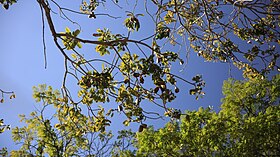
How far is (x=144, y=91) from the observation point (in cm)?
350

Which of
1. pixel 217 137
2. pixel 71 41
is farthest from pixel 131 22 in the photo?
pixel 217 137

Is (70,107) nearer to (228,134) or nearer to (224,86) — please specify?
(228,134)

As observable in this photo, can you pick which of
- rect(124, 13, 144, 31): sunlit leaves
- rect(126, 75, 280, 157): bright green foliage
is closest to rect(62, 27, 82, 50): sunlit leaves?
rect(124, 13, 144, 31): sunlit leaves

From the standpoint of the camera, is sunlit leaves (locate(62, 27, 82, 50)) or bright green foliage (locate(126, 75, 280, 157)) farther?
bright green foliage (locate(126, 75, 280, 157))

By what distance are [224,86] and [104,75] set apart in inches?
474

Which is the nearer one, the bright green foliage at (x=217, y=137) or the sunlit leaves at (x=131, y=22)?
the sunlit leaves at (x=131, y=22)

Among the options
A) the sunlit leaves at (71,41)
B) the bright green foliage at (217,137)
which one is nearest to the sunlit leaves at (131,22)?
the sunlit leaves at (71,41)

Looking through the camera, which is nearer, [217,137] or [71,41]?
[71,41]

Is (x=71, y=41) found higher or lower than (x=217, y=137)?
lower

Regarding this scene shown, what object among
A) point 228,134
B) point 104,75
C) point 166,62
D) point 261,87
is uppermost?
point 261,87

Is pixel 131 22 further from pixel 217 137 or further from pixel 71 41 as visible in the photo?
pixel 217 137

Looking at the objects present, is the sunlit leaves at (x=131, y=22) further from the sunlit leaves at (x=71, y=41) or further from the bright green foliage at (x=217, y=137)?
the bright green foliage at (x=217, y=137)

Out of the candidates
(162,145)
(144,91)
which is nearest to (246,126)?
(162,145)

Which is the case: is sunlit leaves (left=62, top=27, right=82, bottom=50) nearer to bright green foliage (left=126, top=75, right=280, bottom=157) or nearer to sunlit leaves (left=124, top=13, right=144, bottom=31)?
sunlit leaves (left=124, top=13, right=144, bottom=31)
